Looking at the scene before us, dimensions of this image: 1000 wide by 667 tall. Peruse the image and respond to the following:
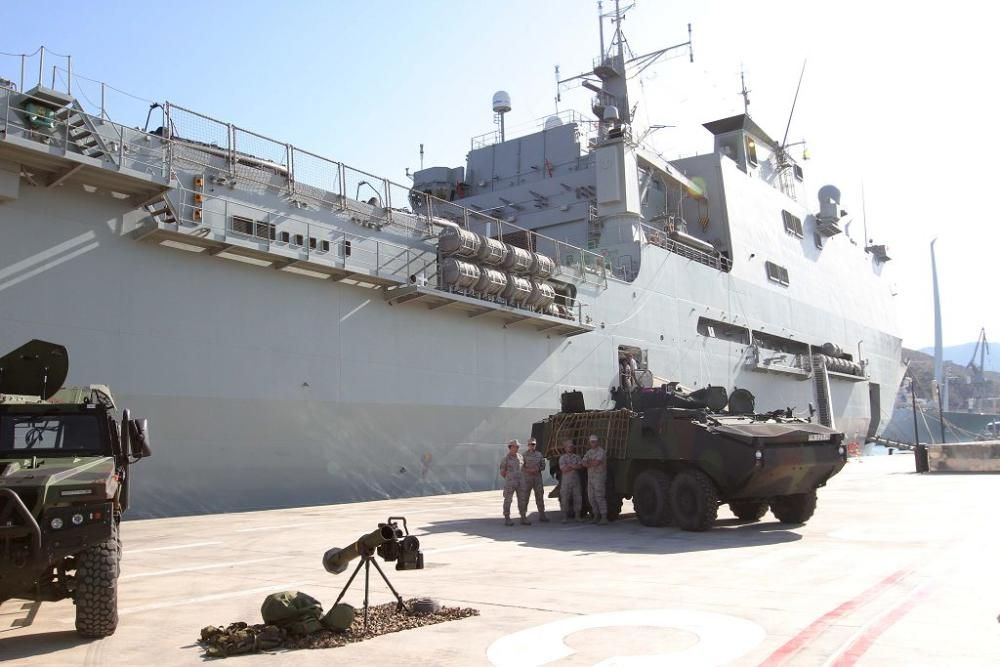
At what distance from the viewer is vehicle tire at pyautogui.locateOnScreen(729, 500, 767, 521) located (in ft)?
38.0

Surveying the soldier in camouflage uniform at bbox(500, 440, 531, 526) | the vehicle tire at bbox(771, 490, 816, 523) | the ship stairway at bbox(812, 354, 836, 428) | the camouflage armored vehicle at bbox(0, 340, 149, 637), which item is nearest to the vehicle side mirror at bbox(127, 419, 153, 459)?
the camouflage armored vehicle at bbox(0, 340, 149, 637)

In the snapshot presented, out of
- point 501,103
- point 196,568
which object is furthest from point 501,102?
point 196,568

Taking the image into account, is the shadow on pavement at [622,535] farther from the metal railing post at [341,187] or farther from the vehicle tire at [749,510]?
the metal railing post at [341,187]

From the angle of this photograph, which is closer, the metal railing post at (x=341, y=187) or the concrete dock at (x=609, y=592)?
the concrete dock at (x=609, y=592)

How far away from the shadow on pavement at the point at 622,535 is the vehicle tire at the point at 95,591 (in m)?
4.43

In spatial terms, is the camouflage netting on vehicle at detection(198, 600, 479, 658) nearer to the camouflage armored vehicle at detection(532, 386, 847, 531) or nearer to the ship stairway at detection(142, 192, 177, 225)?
the camouflage armored vehicle at detection(532, 386, 847, 531)

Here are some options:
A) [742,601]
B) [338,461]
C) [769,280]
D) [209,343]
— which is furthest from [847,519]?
[769,280]

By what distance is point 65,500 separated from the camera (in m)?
4.76

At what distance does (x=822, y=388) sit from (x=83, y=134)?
103 ft

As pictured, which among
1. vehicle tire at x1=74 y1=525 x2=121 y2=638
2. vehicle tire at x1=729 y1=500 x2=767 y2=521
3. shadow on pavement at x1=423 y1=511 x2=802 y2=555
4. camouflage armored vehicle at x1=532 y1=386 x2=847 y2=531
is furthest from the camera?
vehicle tire at x1=729 y1=500 x2=767 y2=521

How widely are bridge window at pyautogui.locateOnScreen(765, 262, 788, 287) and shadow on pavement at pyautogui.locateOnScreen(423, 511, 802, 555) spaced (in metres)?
23.2

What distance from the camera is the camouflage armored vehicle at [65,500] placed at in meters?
4.54

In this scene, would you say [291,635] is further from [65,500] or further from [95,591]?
[65,500]

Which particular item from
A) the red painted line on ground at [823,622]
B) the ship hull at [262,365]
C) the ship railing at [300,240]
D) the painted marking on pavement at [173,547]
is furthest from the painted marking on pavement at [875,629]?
the ship railing at [300,240]
